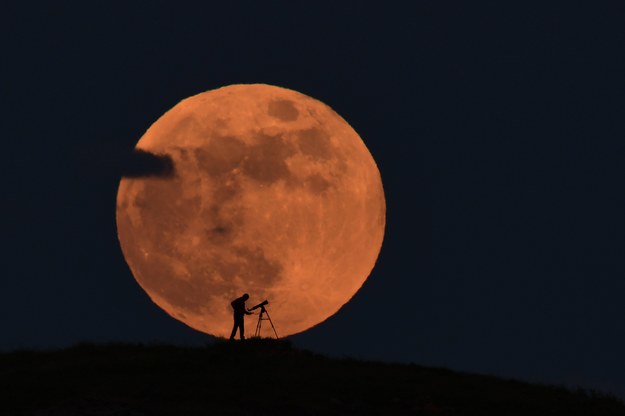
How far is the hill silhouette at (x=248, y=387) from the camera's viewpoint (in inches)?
1324

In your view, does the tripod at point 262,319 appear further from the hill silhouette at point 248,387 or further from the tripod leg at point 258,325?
the hill silhouette at point 248,387

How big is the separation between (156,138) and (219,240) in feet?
19.8

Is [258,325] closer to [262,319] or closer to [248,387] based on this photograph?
[262,319]

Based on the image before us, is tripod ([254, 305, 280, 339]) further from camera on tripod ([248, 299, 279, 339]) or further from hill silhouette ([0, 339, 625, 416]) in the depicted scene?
hill silhouette ([0, 339, 625, 416])

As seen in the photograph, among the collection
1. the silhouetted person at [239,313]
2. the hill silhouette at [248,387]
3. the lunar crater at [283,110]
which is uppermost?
the lunar crater at [283,110]

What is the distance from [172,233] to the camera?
4488cm

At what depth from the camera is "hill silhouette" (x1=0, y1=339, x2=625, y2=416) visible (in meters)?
33.6

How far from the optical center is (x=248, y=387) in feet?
115

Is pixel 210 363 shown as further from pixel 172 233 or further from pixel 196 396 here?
pixel 172 233

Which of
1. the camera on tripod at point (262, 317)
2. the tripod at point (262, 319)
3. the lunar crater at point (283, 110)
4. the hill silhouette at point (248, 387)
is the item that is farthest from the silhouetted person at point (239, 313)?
the lunar crater at point (283, 110)

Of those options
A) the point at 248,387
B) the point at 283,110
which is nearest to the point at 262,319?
the point at 283,110

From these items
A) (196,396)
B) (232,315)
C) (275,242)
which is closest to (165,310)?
(232,315)

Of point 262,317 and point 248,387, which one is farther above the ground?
point 262,317

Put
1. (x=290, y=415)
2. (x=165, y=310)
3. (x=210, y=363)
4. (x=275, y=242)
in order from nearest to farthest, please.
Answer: (x=290, y=415) → (x=210, y=363) → (x=275, y=242) → (x=165, y=310)
